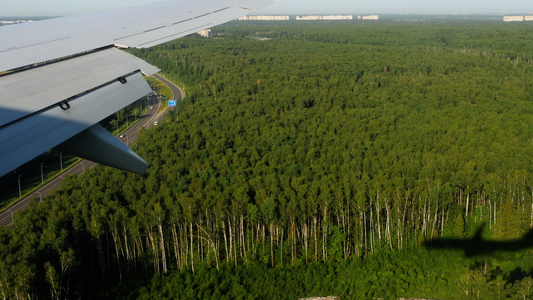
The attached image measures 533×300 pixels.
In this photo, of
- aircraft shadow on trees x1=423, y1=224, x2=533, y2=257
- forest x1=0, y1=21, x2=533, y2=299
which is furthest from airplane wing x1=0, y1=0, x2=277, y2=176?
aircraft shadow on trees x1=423, y1=224, x2=533, y2=257

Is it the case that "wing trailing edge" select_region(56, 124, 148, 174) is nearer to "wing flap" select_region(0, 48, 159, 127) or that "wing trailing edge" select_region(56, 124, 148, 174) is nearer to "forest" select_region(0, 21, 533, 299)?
"wing flap" select_region(0, 48, 159, 127)

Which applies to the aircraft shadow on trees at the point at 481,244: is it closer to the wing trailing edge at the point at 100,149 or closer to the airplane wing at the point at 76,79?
the airplane wing at the point at 76,79

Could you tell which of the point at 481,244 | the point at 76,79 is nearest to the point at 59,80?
the point at 76,79

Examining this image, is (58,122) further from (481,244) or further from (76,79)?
(481,244)

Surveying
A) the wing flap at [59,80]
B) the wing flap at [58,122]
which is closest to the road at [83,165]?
the wing flap at [59,80]

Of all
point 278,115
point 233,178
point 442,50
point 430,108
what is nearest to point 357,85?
point 430,108

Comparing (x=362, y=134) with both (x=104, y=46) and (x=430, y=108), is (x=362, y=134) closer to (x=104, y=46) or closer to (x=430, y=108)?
(x=430, y=108)

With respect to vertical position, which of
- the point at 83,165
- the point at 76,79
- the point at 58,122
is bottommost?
the point at 83,165
